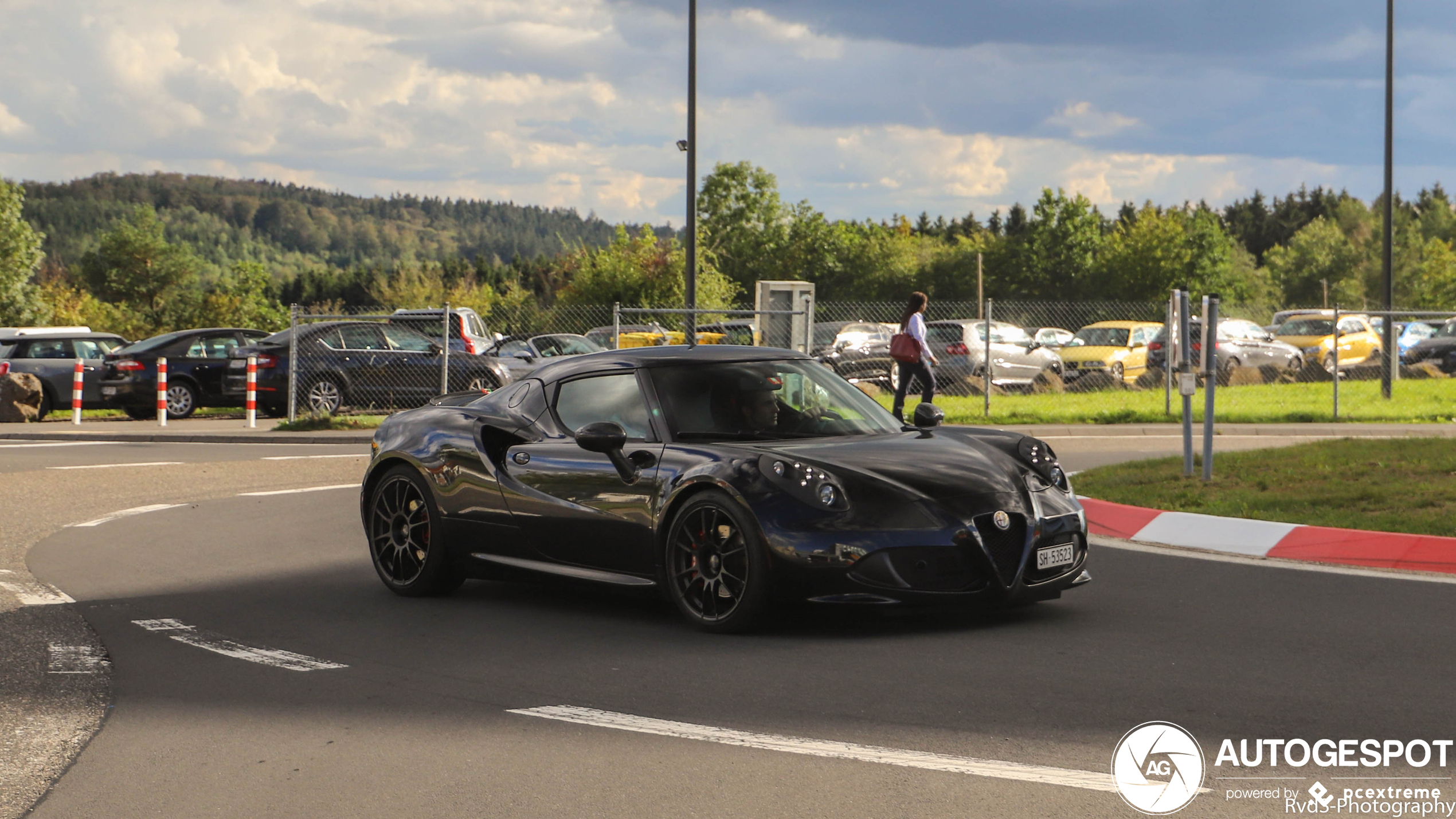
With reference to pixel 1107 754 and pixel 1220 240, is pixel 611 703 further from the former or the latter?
pixel 1220 240

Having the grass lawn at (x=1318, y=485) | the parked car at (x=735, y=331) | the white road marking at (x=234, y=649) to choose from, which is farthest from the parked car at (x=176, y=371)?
the white road marking at (x=234, y=649)

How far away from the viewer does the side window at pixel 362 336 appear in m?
22.9

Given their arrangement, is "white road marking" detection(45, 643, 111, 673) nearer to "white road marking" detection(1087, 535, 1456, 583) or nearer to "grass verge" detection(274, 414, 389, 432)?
"white road marking" detection(1087, 535, 1456, 583)

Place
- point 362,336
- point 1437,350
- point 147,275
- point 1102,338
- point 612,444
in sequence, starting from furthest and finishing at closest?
point 147,275 < point 1437,350 < point 1102,338 < point 362,336 < point 612,444

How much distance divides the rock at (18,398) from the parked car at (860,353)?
13.2 m

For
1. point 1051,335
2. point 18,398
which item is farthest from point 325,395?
point 1051,335

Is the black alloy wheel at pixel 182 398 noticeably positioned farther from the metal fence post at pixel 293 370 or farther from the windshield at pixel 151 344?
the metal fence post at pixel 293 370

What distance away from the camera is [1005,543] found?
631 cm

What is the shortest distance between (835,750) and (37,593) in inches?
213

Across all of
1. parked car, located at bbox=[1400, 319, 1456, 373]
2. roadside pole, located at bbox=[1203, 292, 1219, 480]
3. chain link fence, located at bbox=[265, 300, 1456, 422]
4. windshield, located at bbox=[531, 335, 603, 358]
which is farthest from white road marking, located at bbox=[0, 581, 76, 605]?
parked car, located at bbox=[1400, 319, 1456, 373]

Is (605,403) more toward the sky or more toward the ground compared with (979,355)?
more toward the ground

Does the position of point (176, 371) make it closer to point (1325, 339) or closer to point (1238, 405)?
point (1238, 405)

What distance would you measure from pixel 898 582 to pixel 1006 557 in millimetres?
539

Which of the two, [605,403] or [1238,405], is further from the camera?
[1238,405]
